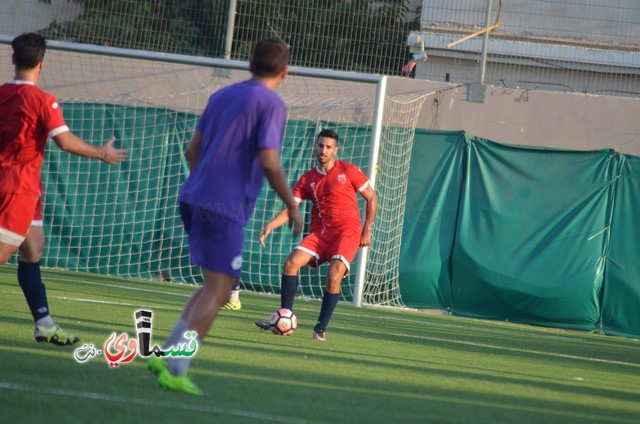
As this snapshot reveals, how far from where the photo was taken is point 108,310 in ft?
31.8

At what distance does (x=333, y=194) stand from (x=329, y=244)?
0.54 m

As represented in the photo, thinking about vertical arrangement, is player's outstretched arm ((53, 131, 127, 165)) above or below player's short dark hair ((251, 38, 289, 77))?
below

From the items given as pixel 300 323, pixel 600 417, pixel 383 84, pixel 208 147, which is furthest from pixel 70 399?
pixel 383 84

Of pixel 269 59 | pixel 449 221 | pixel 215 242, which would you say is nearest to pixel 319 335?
pixel 215 242

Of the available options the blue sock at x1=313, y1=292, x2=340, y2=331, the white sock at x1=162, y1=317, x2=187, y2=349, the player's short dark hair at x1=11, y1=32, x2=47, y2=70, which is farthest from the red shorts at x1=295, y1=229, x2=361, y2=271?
the white sock at x1=162, y1=317, x2=187, y2=349

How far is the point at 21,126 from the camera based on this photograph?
651 cm

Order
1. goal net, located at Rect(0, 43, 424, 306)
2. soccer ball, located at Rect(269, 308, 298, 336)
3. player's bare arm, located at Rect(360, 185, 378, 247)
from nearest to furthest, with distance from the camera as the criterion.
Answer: soccer ball, located at Rect(269, 308, 298, 336), player's bare arm, located at Rect(360, 185, 378, 247), goal net, located at Rect(0, 43, 424, 306)

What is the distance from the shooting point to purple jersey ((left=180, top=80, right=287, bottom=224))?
5469mm

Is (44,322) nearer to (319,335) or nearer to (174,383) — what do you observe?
(174,383)

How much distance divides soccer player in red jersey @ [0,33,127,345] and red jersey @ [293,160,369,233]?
3.76 m

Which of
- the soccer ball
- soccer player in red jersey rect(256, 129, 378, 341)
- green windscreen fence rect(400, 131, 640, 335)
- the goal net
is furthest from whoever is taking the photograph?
the goal net

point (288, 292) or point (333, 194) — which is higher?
point (333, 194)

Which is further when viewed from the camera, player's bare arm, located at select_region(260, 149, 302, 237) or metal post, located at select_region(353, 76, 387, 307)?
metal post, located at select_region(353, 76, 387, 307)

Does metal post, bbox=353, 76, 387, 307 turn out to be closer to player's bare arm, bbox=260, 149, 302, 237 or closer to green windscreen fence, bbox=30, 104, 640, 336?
green windscreen fence, bbox=30, 104, 640, 336
